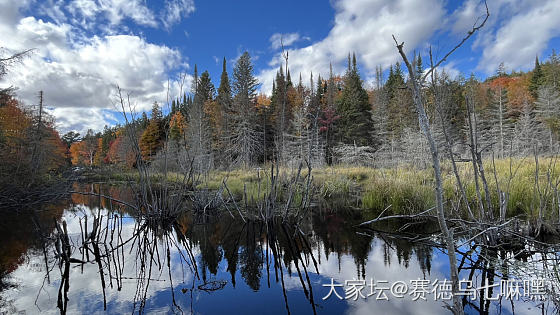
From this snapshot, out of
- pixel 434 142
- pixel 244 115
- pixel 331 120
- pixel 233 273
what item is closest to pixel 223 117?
pixel 244 115

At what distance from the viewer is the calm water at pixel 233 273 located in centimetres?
235

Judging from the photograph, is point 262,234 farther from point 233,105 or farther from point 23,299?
point 233,105

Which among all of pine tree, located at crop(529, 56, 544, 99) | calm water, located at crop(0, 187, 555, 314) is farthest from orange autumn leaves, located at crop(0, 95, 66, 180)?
pine tree, located at crop(529, 56, 544, 99)

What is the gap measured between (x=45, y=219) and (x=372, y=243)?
8.07 metres

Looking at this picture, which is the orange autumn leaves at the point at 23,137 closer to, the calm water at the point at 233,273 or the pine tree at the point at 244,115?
the calm water at the point at 233,273

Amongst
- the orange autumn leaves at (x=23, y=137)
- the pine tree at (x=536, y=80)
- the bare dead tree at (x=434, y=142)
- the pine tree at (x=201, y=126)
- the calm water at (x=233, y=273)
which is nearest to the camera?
the bare dead tree at (x=434, y=142)

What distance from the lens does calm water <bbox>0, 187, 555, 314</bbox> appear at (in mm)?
2347

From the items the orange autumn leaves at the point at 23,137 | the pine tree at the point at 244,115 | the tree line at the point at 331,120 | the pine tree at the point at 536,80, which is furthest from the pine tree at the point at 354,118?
the orange autumn leaves at the point at 23,137

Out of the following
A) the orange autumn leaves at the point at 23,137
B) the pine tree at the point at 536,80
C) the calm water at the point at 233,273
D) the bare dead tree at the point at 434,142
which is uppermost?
the pine tree at the point at 536,80

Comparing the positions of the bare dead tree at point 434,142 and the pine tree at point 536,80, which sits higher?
the pine tree at point 536,80

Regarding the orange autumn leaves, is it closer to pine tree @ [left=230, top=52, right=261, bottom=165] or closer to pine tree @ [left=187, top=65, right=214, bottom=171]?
pine tree @ [left=187, top=65, right=214, bottom=171]

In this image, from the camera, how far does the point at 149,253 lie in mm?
3855

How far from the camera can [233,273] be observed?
314 centimetres

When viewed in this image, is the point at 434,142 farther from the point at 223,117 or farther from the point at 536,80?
the point at 536,80
